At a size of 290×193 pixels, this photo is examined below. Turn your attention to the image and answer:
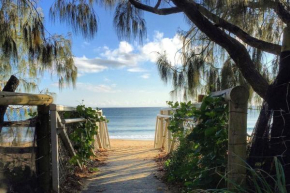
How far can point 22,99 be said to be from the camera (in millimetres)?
2877

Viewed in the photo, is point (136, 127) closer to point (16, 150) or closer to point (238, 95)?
point (16, 150)

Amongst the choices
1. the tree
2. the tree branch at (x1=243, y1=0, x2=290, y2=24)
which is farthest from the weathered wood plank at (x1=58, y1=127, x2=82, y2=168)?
the tree branch at (x1=243, y1=0, x2=290, y2=24)

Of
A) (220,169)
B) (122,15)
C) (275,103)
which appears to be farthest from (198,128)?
(122,15)

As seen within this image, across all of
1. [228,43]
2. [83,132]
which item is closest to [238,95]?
[228,43]

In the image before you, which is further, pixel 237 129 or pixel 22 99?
pixel 22 99

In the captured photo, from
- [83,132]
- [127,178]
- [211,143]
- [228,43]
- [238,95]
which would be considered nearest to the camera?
[238,95]

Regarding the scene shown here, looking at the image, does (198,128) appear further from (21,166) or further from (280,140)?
(21,166)

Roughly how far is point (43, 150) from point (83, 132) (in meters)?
1.72

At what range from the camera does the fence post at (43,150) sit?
11.1 ft

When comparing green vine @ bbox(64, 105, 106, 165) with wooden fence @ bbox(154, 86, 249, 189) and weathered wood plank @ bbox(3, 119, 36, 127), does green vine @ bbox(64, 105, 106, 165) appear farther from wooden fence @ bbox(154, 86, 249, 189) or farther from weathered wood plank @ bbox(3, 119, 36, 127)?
wooden fence @ bbox(154, 86, 249, 189)

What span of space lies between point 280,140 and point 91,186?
10.2 feet

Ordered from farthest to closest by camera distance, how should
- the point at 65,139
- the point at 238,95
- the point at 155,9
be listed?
the point at 155,9 → the point at 65,139 → the point at 238,95

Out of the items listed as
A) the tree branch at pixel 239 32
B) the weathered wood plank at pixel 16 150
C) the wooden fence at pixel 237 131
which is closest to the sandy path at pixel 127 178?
the weathered wood plank at pixel 16 150

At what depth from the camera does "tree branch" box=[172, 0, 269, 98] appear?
12.9 ft
